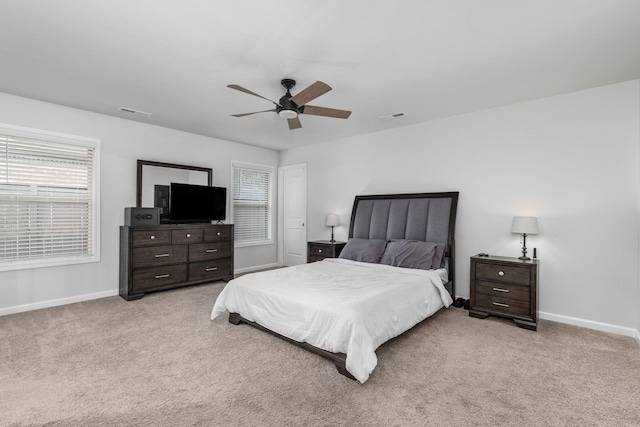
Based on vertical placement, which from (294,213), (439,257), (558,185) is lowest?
(439,257)

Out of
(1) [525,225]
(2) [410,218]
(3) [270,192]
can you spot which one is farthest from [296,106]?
(3) [270,192]

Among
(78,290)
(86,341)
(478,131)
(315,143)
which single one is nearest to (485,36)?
(478,131)

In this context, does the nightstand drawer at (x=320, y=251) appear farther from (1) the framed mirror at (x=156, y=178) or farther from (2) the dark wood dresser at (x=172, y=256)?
(1) the framed mirror at (x=156, y=178)

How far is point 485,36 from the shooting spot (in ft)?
7.78

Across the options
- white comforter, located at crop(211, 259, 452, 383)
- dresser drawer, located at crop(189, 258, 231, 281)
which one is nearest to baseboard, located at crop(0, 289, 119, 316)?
dresser drawer, located at crop(189, 258, 231, 281)

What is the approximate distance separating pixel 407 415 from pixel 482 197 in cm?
304

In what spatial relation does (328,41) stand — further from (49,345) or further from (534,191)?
(49,345)

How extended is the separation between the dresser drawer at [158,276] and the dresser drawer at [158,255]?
78 millimetres

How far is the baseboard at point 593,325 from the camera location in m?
3.06

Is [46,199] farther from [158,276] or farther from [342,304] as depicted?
[342,304]

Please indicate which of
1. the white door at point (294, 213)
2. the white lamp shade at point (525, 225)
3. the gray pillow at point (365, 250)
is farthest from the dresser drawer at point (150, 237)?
the white lamp shade at point (525, 225)

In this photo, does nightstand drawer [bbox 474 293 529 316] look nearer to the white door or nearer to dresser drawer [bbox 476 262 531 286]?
dresser drawer [bbox 476 262 531 286]

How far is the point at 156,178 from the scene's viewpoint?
15.8ft

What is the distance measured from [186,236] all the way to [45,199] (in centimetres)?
173
